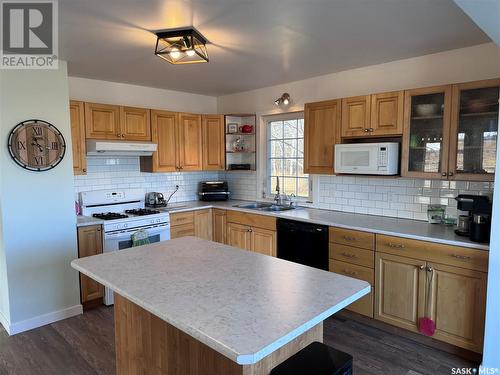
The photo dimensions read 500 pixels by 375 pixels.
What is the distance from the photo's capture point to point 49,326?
10.4 ft

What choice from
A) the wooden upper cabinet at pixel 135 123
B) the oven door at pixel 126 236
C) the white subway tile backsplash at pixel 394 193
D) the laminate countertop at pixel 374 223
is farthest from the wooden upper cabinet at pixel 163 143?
the white subway tile backsplash at pixel 394 193

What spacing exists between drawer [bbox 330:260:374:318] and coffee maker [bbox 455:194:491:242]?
0.81 meters

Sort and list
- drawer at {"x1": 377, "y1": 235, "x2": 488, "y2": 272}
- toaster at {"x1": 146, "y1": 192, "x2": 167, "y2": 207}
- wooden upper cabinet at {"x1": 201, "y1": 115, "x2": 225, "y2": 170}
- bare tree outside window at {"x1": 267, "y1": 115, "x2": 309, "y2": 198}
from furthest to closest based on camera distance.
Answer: wooden upper cabinet at {"x1": 201, "y1": 115, "x2": 225, "y2": 170} → toaster at {"x1": 146, "y1": 192, "x2": 167, "y2": 207} → bare tree outside window at {"x1": 267, "y1": 115, "x2": 309, "y2": 198} → drawer at {"x1": 377, "y1": 235, "x2": 488, "y2": 272}

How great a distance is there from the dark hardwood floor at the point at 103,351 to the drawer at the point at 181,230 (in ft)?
3.94

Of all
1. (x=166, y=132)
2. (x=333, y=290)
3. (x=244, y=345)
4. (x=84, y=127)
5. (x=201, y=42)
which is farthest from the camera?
(x=166, y=132)

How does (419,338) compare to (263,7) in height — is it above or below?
below

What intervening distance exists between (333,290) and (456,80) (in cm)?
246

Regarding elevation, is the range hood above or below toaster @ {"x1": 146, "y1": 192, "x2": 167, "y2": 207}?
above

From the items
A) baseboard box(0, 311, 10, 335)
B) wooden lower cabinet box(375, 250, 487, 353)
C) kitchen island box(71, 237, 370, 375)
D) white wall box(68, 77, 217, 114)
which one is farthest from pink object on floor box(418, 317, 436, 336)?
white wall box(68, 77, 217, 114)

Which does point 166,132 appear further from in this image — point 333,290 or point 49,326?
point 333,290

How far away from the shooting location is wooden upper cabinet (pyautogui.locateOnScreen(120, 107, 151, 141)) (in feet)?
13.0

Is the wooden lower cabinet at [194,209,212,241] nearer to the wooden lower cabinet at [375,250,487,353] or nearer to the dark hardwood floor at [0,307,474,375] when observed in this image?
the dark hardwood floor at [0,307,474,375]

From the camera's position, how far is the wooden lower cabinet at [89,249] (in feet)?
11.2

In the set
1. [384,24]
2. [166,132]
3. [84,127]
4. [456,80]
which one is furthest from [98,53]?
[456,80]
